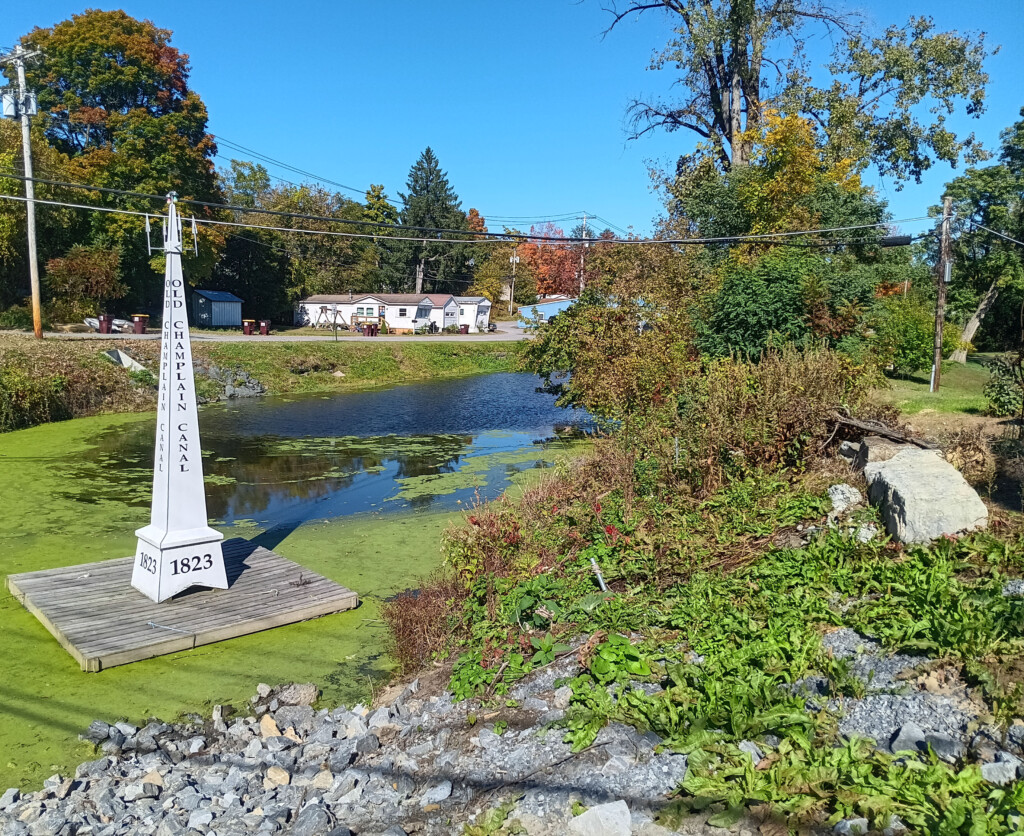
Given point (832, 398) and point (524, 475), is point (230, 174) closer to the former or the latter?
point (524, 475)

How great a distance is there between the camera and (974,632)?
459 centimetres

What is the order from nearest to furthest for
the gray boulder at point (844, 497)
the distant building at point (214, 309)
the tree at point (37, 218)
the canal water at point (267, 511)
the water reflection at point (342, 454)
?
the canal water at point (267, 511), the gray boulder at point (844, 497), the water reflection at point (342, 454), the tree at point (37, 218), the distant building at point (214, 309)

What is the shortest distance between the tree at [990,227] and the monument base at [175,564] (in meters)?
31.3

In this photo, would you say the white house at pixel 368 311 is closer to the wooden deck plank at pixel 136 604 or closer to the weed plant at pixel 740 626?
the wooden deck plank at pixel 136 604

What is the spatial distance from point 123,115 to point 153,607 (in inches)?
1320

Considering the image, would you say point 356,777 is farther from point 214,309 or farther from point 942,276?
point 214,309

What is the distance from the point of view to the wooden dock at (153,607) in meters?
6.75

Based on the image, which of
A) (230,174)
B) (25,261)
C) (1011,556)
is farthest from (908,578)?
(230,174)

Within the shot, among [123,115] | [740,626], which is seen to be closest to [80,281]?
[123,115]

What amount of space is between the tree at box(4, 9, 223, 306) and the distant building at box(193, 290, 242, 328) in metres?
4.05

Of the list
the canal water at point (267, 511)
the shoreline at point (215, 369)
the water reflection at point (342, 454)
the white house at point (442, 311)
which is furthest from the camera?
the white house at point (442, 311)

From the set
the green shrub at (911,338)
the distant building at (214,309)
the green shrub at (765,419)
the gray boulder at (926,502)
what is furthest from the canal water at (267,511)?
the distant building at (214,309)

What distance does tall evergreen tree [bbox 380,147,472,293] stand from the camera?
191 feet

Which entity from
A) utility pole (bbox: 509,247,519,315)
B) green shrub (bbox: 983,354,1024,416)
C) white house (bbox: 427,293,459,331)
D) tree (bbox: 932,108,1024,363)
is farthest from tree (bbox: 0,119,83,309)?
utility pole (bbox: 509,247,519,315)
